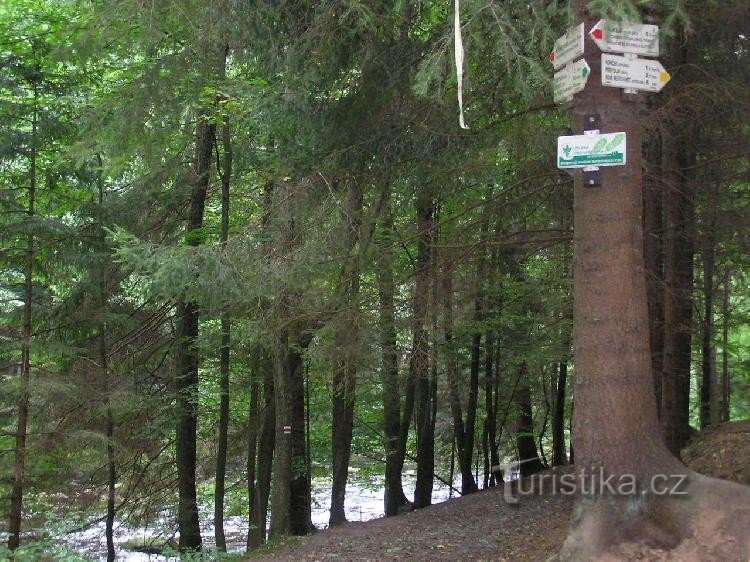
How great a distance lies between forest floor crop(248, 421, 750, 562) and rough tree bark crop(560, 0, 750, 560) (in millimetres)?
1382

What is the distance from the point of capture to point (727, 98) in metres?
7.07

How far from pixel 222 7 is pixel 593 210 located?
4.47m

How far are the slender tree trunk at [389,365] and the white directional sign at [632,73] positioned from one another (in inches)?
160

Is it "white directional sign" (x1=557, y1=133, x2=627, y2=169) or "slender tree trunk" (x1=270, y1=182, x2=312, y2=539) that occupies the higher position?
"white directional sign" (x1=557, y1=133, x2=627, y2=169)

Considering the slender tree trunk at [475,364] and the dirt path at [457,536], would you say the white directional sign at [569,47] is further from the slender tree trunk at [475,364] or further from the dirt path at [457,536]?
the slender tree trunk at [475,364]

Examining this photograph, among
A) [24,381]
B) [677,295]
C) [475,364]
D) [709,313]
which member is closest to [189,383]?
[24,381]

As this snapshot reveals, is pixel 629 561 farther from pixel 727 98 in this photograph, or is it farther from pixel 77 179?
pixel 77 179

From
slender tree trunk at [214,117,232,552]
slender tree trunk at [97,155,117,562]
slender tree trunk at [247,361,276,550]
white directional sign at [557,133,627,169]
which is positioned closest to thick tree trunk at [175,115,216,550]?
slender tree trunk at [214,117,232,552]

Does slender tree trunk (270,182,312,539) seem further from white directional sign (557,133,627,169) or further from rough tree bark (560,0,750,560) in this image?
rough tree bark (560,0,750,560)

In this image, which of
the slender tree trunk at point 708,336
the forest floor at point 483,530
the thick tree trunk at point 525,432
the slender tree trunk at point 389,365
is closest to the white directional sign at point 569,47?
the slender tree trunk at point 389,365

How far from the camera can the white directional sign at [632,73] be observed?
16.9ft

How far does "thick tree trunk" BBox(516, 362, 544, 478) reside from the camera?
16.4 meters

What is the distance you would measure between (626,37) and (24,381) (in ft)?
32.7

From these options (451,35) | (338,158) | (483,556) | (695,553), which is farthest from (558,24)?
(483,556)
